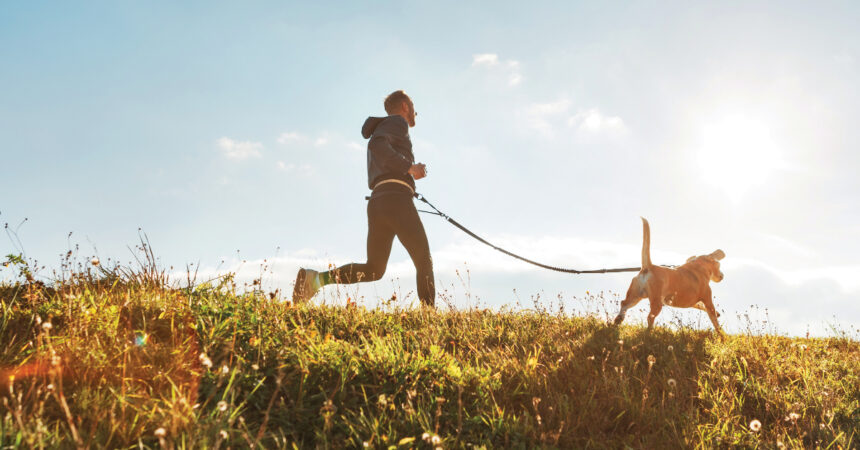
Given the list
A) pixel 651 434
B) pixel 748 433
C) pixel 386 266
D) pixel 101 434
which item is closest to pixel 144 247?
pixel 386 266

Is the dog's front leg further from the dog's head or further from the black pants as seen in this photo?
the black pants

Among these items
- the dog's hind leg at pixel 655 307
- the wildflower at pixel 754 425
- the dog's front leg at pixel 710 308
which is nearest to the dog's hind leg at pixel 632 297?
the dog's hind leg at pixel 655 307

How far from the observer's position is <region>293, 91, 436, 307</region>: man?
6004 millimetres

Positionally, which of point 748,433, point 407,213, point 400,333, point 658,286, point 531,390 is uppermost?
point 407,213

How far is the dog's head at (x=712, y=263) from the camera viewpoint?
6949 millimetres

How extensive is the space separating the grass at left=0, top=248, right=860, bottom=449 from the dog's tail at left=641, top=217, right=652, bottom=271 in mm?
1549

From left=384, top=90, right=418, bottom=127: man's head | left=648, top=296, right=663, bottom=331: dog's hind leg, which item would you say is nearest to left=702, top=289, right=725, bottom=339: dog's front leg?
left=648, top=296, right=663, bottom=331: dog's hind leg

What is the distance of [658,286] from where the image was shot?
20.4ft

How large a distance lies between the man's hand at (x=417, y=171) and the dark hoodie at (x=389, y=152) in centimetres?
6

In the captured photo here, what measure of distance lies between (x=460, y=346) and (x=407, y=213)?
1961mm

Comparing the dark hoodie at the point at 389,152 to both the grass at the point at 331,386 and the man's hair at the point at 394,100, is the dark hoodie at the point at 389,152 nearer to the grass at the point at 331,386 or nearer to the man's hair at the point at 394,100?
the man's hair at the point at 394,100

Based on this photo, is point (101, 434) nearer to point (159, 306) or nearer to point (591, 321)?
point (159, 306)

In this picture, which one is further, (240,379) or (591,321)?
(591,321)

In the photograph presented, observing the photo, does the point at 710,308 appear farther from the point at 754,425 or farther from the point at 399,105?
the point at 399,105
